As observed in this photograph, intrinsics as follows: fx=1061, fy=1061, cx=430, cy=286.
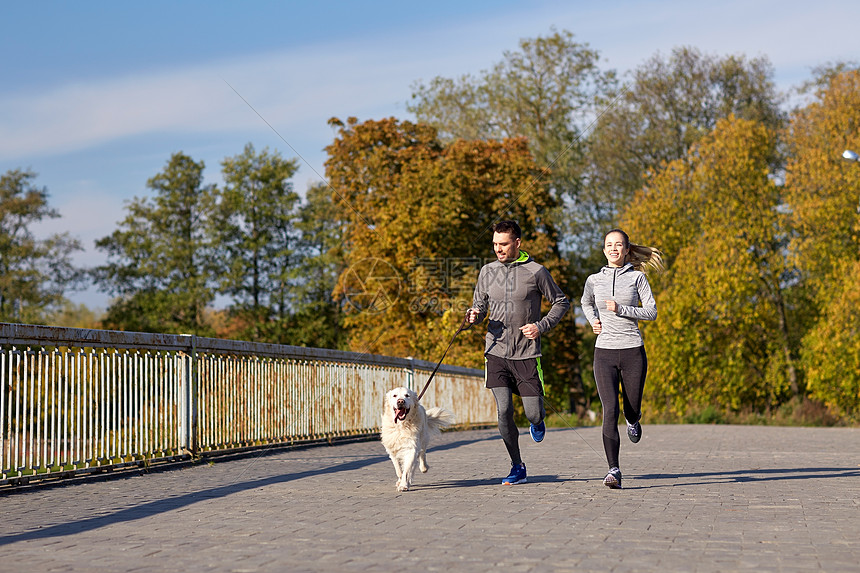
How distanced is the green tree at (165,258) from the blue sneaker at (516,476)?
4627 cm

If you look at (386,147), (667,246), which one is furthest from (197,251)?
(667,246)

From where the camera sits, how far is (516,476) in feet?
30.2

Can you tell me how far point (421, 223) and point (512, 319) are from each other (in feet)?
94.6

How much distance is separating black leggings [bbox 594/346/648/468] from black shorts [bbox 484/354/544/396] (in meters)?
0.50

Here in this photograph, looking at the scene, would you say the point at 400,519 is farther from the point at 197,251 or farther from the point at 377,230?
the point at 197,251

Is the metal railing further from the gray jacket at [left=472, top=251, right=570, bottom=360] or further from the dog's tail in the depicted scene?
the gray jacket at [left=472, top=251, right=570, bottom=360]

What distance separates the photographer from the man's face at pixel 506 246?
902cm

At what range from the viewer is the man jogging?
891cm

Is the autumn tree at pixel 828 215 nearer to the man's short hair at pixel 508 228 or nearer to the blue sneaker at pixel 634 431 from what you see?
the blue sneaker at pixel 634 431

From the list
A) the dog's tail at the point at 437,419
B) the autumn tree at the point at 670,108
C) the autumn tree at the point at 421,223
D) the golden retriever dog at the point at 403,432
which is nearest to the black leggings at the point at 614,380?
the golden retriever dog at the point at 403,432

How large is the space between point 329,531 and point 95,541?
51.4 inches

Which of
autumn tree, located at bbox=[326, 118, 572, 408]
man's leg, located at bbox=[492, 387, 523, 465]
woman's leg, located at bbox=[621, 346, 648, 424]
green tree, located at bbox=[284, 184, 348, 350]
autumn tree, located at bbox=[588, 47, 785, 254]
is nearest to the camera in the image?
woman's leg, located at bbox=[621, 346, 648, 424]

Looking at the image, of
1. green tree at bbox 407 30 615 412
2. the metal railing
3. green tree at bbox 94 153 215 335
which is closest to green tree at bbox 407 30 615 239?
green tree at bbox 407 30 615 412

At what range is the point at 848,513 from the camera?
7105 millimetres
